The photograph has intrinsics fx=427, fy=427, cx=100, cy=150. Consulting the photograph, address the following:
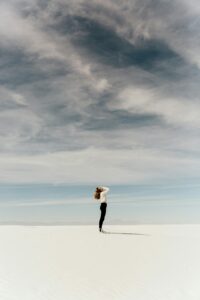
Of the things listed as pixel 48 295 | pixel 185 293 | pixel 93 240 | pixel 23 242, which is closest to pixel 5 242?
pixel 23 242

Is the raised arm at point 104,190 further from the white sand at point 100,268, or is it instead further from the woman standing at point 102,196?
the white sand at point 100,268

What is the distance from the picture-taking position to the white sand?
10.1 meters

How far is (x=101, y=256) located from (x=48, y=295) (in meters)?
4.70

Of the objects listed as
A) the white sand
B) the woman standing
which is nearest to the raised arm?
the woman standing

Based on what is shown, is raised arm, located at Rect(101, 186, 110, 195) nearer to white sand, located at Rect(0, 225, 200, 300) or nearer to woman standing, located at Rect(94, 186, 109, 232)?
woman standing, located at Rect(94, 186, 109, 232)

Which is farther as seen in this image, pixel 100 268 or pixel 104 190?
pixel 104 190

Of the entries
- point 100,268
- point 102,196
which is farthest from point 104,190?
point 100,268

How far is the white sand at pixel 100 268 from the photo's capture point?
1013 cm

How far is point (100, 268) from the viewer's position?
12492 millimetres

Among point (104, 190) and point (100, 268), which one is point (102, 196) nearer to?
point (104, 190)

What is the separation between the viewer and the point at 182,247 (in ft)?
52.3

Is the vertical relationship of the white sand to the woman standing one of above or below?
below

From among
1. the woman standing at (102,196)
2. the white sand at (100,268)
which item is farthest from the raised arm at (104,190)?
the white sand at (100,268)

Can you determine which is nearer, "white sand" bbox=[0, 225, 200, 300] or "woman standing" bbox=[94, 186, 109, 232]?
"white sand" bbox=[0, 225, 200, 300]
